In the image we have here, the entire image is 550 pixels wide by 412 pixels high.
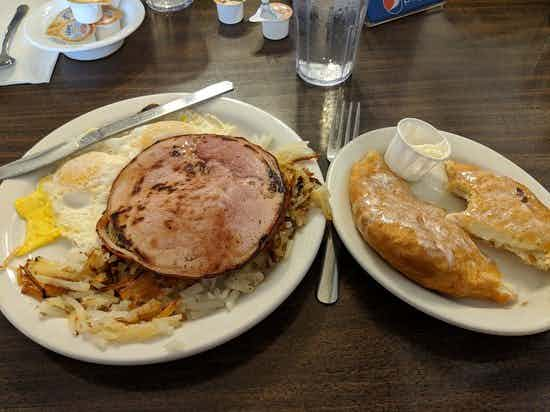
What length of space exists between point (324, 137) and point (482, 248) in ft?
2.39

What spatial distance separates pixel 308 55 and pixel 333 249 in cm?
107

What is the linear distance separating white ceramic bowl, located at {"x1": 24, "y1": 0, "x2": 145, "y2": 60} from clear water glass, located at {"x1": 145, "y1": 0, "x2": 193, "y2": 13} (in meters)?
0.23

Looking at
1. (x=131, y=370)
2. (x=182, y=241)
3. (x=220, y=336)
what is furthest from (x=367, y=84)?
(x=131, y=370)

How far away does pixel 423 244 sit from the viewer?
3.71 feet

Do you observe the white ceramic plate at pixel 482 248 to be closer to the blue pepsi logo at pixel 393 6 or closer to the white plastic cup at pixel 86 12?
the blue pepsi logo at pixel 393 6

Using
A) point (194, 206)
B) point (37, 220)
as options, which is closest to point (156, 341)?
point (194, 206)

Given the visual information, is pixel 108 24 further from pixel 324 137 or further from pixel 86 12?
pixel 324 137

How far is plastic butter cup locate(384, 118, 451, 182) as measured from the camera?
1.39m

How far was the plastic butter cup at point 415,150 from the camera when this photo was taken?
1390mm

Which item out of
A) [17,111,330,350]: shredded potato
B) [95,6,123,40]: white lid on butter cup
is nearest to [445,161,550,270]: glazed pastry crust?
[17,111,330,350]: shredded potato

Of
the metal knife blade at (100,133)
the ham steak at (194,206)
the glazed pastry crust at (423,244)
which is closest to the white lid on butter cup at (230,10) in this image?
the metal knife blade at (100,133)

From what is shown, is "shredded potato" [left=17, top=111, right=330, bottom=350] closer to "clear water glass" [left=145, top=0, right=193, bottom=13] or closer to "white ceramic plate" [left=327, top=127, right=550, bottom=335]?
"white ceramic plate" [left=327, top=127, right=550, bottom=335]

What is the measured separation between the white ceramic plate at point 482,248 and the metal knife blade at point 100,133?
610 mm

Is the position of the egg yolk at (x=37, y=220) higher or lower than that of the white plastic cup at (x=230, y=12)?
lower
